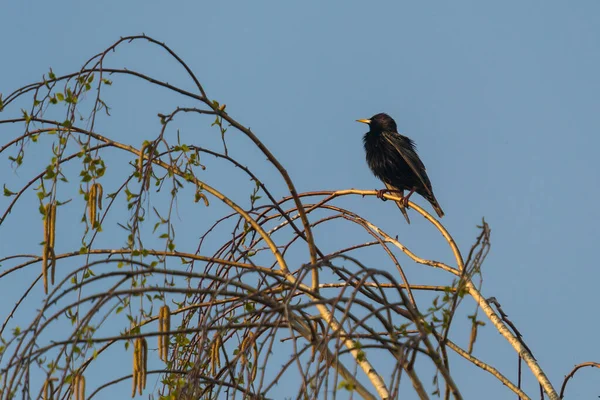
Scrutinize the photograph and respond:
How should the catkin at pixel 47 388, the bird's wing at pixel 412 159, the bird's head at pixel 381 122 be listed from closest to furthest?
the catkin at pixel 47 388 → the bird's wing at pixel 412 159 → the bird's head at pixel 381 122

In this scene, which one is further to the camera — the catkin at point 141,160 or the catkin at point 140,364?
the catkin at point 141,160

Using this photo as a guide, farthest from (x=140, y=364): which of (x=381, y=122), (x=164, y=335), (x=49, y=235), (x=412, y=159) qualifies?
(x=381, y=122)

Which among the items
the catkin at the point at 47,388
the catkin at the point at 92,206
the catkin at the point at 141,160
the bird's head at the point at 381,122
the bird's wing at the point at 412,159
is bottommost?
the catkin at the point at 47,388

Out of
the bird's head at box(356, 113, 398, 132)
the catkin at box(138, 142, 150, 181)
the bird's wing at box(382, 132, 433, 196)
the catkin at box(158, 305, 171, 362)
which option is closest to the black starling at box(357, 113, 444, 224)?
the bird's wing at box(382, 132, 433, 196)

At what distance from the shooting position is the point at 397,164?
9008 mm

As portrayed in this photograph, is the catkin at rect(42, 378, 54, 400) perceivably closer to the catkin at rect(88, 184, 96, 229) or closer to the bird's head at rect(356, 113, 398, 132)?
the catkin at rect(88, 184, 96, 229)

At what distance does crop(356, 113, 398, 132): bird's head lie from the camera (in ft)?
32.7

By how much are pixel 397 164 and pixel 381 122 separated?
46.7 inches

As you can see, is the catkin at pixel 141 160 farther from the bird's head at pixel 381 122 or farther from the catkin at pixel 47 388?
the bird's head at pixel 381 122

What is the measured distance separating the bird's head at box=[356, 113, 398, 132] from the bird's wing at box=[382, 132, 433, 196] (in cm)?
45

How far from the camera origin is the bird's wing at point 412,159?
8711 mm

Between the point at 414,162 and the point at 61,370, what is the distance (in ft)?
21.3

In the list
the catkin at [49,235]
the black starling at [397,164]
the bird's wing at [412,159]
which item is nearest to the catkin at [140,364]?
the catkin at [49,235]

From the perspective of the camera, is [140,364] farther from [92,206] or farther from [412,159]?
[412,159]
